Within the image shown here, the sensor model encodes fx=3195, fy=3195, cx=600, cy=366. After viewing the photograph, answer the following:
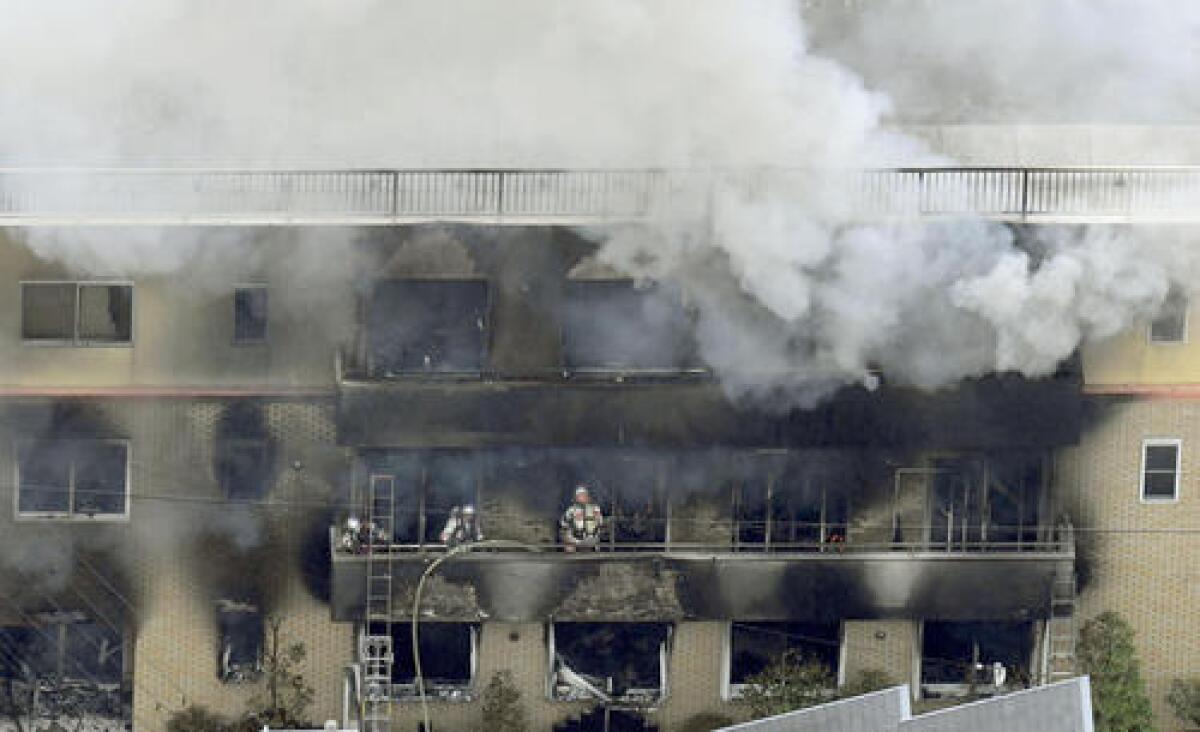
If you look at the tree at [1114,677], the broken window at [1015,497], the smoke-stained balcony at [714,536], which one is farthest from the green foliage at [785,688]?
the tree at [1114,677]

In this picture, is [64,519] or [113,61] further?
[64,519]

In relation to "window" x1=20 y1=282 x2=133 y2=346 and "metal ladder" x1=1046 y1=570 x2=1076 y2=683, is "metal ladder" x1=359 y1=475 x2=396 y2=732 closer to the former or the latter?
"window" x1=20 y1=282 x2=133 y2=346

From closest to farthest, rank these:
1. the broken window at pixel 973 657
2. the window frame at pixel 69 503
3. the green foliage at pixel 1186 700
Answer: the window frame at pixel 69 503, the green foliage at pixel 1186 700, the broken window at pixel 973 657

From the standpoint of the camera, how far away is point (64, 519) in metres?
32.7

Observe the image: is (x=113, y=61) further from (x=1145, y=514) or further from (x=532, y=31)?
(x=1145, y=514)

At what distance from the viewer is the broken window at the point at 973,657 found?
33.3 meters

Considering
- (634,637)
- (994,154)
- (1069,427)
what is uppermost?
(994,154)

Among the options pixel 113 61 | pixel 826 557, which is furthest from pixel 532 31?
pixel 826 557

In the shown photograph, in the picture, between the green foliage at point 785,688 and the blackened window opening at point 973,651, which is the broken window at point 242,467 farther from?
the blackened window opening at point 973,651

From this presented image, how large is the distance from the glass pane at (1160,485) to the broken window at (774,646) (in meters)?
3.52

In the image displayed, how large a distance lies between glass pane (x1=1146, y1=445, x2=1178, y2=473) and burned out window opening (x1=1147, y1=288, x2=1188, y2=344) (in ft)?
3.79

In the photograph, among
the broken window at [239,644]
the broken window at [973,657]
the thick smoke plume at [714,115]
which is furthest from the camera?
the broken window at [973,657]

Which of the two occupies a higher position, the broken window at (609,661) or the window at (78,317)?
the window at (78,317)

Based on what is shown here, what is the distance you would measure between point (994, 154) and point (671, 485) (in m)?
4.70
